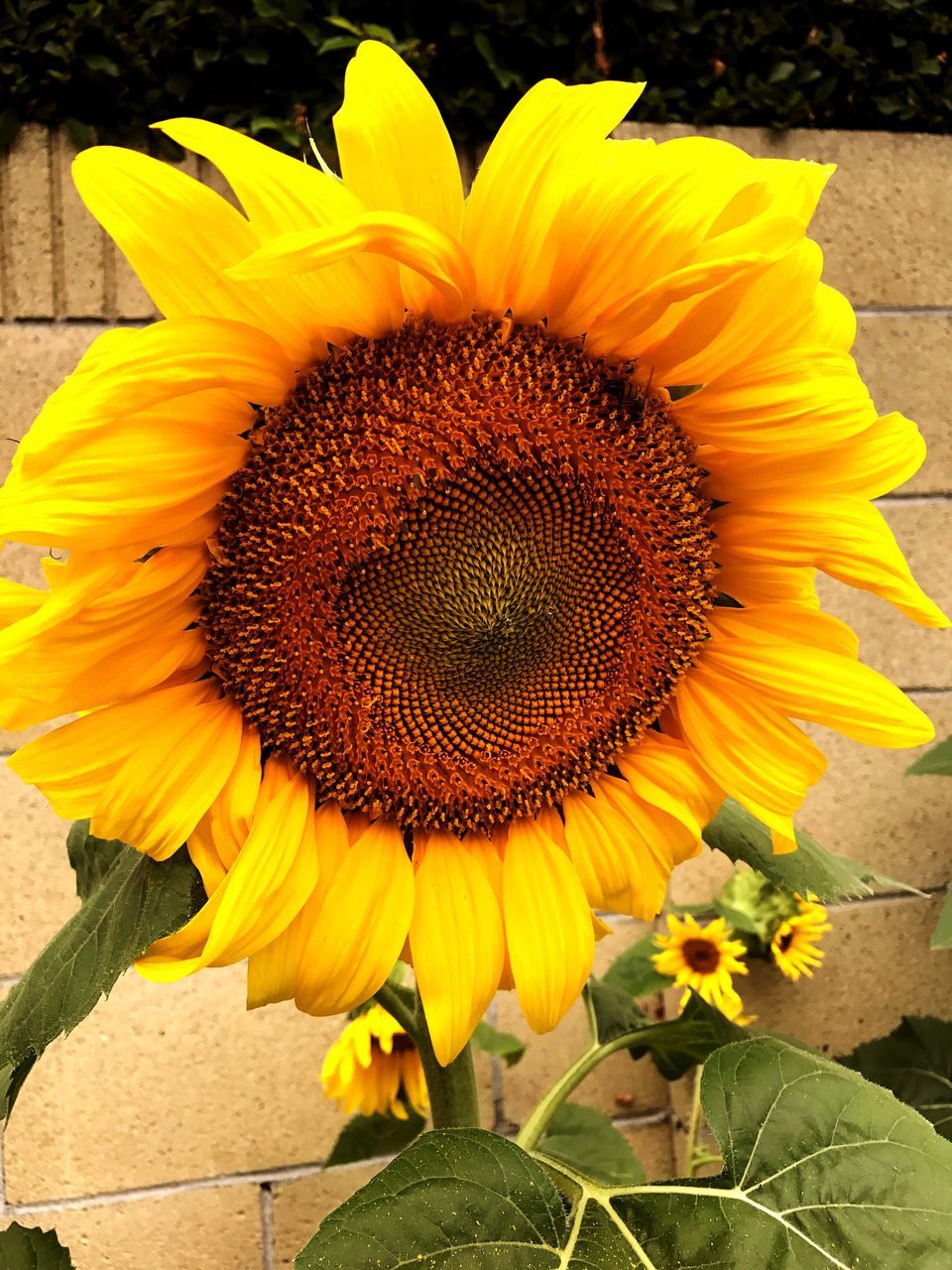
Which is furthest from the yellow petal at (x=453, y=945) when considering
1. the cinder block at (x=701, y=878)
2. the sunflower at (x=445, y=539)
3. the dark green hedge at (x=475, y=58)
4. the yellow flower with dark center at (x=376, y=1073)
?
the dark green hedge at (x=475, y=58)

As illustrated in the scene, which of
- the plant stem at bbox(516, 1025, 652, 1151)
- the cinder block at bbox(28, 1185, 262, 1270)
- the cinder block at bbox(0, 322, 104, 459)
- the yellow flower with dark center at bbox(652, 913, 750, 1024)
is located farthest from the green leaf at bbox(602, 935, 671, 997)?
the cinder block at bbox(0, 322, 104, 459)

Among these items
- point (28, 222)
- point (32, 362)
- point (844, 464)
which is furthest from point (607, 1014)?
point (28, 222)

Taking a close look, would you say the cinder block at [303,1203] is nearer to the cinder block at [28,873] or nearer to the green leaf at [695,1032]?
the cinder block at [28,873]

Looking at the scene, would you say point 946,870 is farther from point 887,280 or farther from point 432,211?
point 432,211

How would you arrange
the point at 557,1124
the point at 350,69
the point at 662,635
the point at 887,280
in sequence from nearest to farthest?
the point at 350,69 < the point at 662,635 < the point at 557,1124 < the point at 887,280

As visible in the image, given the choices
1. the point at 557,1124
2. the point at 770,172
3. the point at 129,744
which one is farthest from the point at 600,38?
the point at 557,1124

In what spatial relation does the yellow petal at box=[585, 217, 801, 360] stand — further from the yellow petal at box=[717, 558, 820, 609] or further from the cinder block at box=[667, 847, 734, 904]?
the cinder block at box=[667, 847, 734, 904]
